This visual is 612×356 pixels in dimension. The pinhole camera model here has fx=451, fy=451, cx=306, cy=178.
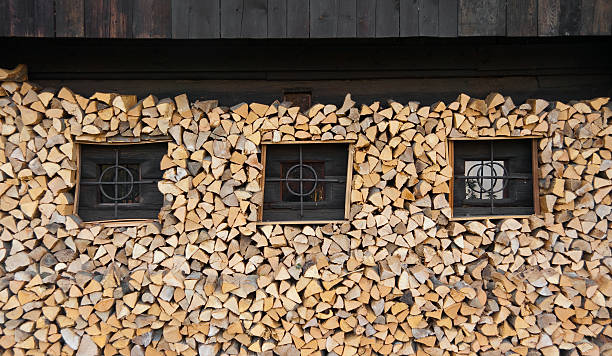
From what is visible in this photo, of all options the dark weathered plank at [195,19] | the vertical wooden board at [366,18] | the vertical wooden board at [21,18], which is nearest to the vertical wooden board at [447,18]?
the vertical wooden board at [366,18]

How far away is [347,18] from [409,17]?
0.41 metres

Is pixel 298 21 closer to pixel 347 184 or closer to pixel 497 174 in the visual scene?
pixel 347 184

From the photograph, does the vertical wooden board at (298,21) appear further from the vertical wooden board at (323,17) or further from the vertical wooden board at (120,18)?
the vertical wooden board at (120,18)

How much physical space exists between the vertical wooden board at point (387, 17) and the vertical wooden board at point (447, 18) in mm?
288

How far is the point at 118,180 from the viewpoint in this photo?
3.39m

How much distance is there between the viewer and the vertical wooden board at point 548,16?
119 inches

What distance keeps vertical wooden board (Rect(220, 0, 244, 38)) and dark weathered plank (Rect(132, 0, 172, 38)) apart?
35 centimetres

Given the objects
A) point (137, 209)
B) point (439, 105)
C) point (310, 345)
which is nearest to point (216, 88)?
→ point (137, 209)

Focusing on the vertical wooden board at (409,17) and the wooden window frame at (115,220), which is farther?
the wooden window frame at (115,220)

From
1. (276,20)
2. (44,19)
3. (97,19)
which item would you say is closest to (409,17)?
(276,20)

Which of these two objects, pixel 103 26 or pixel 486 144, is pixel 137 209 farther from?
pixel 486 144

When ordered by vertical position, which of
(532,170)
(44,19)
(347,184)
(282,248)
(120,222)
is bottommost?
(282,248)

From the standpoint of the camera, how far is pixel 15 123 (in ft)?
10.4

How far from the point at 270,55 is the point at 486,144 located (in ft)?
5.84
